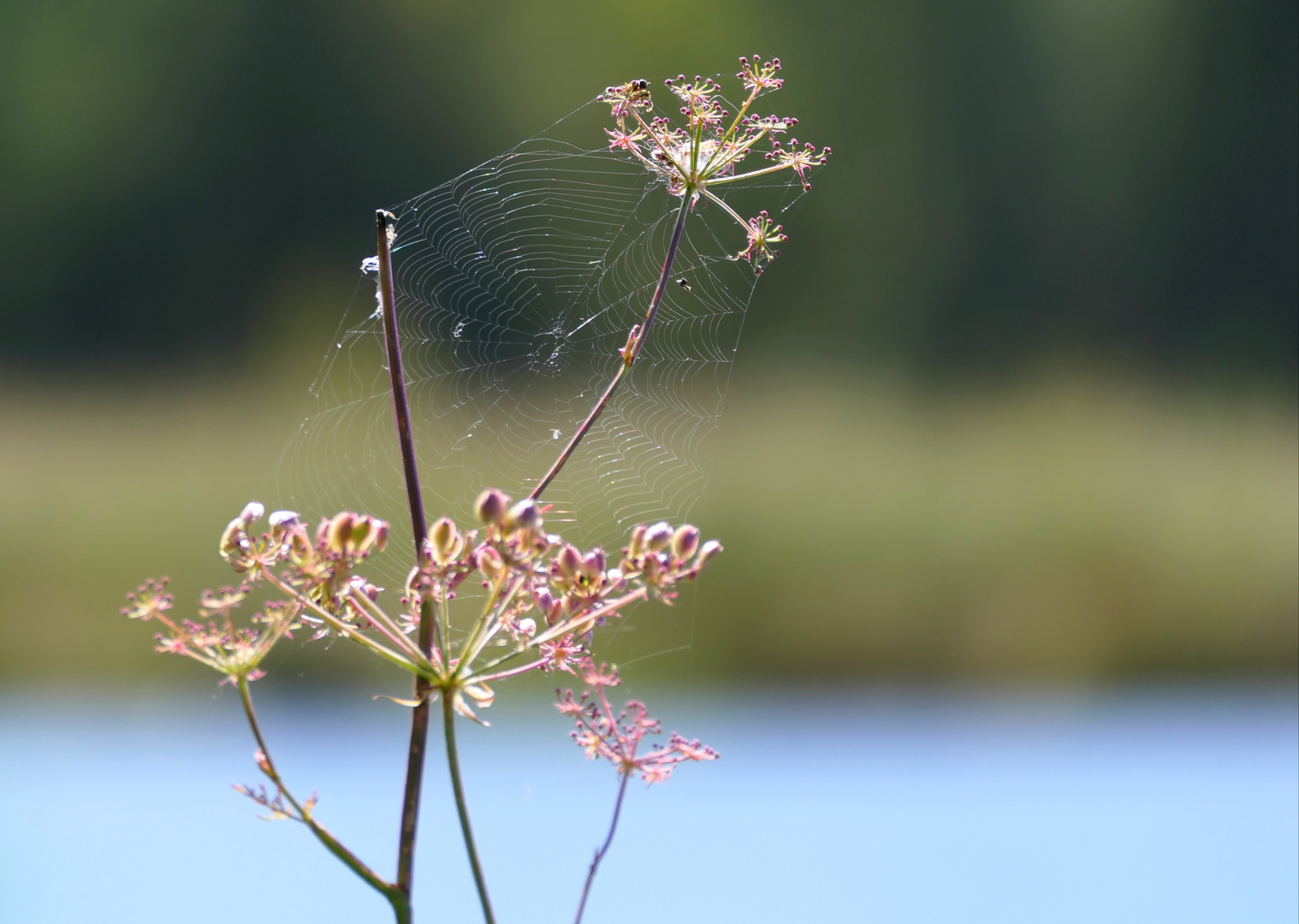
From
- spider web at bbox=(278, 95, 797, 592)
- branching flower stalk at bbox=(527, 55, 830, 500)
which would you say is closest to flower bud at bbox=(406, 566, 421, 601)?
branching flower stalk at bbox=(527, 55, 830, 500)

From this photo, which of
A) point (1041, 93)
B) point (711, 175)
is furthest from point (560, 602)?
point (1041, 93)

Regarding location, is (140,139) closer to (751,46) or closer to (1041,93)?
(751,46)

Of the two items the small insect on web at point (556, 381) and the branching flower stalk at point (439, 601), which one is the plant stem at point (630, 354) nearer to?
the branching flower stalk at point (439, 601)

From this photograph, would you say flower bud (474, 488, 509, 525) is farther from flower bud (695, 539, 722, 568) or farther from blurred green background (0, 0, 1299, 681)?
blurred green background (0, 0, 1299, 681)

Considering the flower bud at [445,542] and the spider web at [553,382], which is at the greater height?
the spider web at [553,382]

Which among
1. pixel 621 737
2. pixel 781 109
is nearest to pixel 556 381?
pixel 781 109

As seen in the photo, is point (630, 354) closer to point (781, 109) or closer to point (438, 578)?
point (438, 578)

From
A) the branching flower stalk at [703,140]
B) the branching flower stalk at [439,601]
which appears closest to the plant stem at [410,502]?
the branching flower stalk at [439,601]
